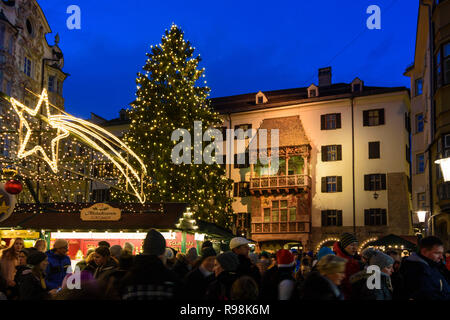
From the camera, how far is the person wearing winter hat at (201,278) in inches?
216

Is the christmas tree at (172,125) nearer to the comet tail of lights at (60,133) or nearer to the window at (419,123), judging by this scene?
the comet tail of lights at (60,133)

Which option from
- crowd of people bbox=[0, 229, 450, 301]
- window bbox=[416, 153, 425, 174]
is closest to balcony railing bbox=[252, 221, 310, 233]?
window bbox=[416, 153, 425, 174]

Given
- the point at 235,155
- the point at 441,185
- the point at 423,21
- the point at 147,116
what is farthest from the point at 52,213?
the point at 235,155

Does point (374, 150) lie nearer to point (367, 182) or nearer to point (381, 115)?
point (367, 182)

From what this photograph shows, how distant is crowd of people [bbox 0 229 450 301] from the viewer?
432cm

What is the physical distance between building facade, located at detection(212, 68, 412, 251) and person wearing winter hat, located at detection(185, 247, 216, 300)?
113 ft

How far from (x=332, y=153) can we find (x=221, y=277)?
36.3 metres

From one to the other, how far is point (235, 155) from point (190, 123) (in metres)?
15.7

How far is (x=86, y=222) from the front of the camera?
1889 cm

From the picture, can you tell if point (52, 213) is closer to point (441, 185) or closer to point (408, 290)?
point (441, 185)

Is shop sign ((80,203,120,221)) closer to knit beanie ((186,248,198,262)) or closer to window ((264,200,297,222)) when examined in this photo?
knit beanie ((186,248,198,262))

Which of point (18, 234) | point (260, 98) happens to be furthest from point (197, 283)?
point (260, 98)

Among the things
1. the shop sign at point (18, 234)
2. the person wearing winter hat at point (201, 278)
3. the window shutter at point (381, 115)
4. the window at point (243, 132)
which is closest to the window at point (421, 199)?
the window shutter at point (381, 115)
